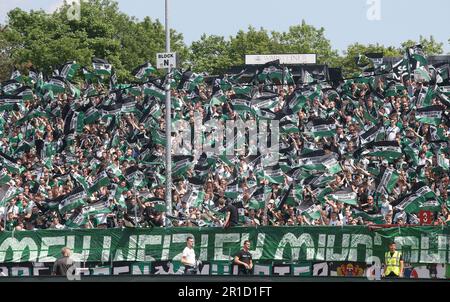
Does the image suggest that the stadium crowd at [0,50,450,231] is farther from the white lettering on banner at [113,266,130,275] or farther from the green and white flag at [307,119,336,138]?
the white lettering on banner at [113,266,130,275]

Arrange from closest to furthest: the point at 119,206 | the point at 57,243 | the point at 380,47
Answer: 1. the point at 57,243
2. the point at 119,206
3. the point at 380,47

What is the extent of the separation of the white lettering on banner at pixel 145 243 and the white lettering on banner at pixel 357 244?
16.0 feet

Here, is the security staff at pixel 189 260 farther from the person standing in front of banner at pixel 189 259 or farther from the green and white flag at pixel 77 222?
the green and white flag at pixel 77 222

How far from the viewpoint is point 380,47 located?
108312 mm

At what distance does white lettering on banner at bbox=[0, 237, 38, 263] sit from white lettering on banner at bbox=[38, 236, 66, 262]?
0.18 m

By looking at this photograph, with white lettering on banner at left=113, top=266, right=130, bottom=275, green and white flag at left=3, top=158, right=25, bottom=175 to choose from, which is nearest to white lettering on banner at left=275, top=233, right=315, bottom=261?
white lettering on banner at left=113, top=266, right=130, bottom=275

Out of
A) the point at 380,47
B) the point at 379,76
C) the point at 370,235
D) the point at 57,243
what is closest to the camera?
the point at 370,235

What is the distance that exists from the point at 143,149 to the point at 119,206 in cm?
509

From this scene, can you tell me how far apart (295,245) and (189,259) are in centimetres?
259

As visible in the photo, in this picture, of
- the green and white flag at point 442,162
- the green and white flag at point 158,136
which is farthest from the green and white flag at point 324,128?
the green and white flag at point 158,136

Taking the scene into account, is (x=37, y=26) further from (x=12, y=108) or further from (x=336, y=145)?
(x=336, y=145)

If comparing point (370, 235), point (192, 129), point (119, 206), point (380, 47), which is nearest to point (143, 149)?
point (192, 129)

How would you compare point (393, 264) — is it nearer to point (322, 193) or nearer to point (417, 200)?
point (417, 200)

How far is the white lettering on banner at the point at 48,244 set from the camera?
1192 inches
